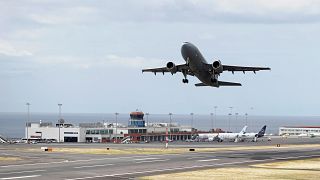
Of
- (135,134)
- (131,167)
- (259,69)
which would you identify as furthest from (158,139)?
(131,167)

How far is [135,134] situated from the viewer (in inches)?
6762

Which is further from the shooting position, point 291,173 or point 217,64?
point 217,64

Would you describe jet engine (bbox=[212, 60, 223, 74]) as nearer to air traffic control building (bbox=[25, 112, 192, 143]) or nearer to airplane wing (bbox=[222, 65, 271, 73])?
airplane wing (bbox=[222, 65, 271, 73])

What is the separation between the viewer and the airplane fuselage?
58438 mm

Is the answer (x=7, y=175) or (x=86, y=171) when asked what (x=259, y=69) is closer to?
(x=86, y=171)

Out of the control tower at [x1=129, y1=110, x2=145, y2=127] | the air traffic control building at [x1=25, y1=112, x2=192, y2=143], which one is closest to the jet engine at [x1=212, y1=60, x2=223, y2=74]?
the air traffic control building at [x1=25, y1=112, x2=192, y2=143]

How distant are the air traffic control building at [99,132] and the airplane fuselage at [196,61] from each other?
91.1 m

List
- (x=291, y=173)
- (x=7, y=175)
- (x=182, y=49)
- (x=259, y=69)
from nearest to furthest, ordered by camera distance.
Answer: (x=7, y=175) < (x=291, y=173) < (x=182, y=49) < (x=259, y=69)

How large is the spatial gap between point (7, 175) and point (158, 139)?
137m

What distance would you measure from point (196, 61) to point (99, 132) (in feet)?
361

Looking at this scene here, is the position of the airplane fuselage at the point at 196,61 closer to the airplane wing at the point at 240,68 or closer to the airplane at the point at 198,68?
the airplane at the point at 198,68

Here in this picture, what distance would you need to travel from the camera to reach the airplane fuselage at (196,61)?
5844 cm

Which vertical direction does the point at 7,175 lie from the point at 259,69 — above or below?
below

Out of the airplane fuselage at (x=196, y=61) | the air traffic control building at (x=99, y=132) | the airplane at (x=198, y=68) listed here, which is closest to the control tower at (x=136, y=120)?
the air traffic control building at (x=99, y=132)
